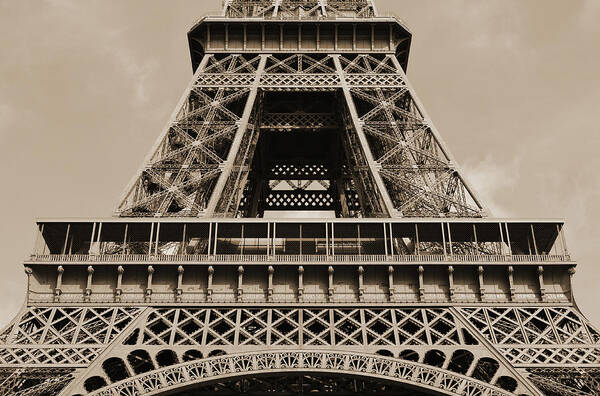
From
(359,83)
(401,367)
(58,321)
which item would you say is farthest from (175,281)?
(359,83)

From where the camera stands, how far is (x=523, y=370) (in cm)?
2203

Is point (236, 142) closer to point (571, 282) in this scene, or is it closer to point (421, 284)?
point (421, 284)

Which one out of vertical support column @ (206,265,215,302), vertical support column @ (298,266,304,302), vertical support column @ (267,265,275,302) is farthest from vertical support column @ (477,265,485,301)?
vertical support column @ (206,265,215,302)

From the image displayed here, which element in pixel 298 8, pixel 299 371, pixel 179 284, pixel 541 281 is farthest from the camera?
pixel 298 8

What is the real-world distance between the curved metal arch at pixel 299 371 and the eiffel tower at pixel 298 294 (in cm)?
5

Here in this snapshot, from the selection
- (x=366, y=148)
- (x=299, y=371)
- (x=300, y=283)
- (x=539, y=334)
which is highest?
(x=366, y=148)

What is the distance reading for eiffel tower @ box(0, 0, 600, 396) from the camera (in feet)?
72.3

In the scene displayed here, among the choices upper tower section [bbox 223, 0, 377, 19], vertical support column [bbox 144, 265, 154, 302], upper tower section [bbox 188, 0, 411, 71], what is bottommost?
vertical support column [bbox 144, 265, 154, 302]

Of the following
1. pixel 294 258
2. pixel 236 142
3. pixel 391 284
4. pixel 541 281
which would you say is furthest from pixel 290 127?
pixel 541 281

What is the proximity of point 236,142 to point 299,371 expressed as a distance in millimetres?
12754

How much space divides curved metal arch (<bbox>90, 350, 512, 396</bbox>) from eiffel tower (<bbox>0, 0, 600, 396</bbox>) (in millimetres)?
52

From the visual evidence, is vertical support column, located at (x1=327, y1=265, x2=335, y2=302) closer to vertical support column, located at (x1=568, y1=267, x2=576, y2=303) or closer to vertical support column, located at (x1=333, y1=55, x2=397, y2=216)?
vertical support column, located at (x1=333, y1=55, x2=397, y2=216)

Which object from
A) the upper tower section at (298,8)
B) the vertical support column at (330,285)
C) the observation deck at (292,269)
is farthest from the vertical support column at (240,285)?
the upper tower section at (298,8)

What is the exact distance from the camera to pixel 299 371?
21.8m
